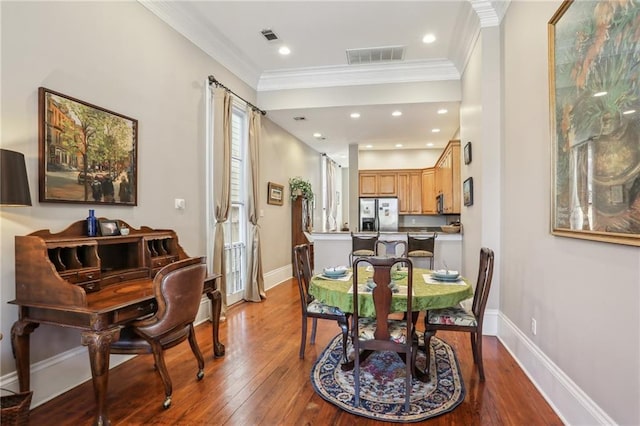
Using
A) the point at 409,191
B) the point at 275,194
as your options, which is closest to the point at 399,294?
the point at 275,194

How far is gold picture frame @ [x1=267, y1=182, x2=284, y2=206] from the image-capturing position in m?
6.16

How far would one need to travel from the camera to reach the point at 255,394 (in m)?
2.42

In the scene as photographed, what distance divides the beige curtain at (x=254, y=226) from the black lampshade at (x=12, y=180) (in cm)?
328

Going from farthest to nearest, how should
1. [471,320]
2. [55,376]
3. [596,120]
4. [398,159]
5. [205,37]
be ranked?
[398,159] < [205,37] < [471,320] < [55,376] < [596,120]

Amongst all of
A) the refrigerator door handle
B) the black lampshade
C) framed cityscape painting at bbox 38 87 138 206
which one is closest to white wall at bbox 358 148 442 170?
the refrigerator door handle

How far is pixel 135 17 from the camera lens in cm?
315

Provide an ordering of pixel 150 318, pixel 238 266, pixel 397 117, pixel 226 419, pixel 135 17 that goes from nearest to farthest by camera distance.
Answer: pixel 226 419 < pixel 150 318 < pixel 135 17 < pixel 238 266 < pixel 397 117

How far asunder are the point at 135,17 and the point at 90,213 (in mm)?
1869

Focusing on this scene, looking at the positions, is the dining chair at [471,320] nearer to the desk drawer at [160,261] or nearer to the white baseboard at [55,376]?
the desk drawer at [160,261]

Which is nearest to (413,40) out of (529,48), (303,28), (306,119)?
(303,28)

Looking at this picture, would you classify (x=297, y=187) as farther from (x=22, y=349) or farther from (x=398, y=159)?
(x=22, y=349)

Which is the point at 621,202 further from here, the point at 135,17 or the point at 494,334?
the point at 135,17

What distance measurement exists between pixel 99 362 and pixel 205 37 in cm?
356

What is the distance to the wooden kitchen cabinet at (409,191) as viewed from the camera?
8.89 m
